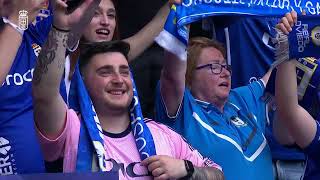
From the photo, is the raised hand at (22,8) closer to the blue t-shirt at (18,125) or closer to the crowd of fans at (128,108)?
the crowd of fans at (128,108)

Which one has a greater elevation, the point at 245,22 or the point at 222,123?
the point at 245,22

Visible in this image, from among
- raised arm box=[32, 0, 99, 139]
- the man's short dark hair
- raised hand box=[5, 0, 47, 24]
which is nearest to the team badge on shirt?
the man's short dark hair

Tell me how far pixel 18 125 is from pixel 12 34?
1.37 feet

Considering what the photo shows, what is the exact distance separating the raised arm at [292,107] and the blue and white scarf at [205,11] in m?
0.20

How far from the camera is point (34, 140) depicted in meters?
2.79

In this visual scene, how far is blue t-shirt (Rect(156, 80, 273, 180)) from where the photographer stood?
3396mm

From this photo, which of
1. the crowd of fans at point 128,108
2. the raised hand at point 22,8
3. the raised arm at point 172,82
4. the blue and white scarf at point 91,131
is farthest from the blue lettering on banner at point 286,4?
the raised hand at point 22,8

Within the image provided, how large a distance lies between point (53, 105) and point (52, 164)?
1.03 feet

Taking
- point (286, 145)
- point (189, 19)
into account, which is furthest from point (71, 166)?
point (286, 145)

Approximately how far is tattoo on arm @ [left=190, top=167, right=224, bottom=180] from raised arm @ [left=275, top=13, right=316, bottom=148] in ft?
1.44

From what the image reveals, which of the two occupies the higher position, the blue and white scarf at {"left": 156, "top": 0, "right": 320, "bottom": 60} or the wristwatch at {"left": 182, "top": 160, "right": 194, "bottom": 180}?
the blue and white scarf at {"left": 156, "top": 0, "right": 320, "bottom": 60}

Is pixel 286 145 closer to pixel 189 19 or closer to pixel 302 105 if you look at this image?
pixel 302 105

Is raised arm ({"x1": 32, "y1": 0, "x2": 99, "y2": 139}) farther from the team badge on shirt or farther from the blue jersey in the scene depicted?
the blue jersey

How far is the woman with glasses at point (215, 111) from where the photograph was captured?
3391 mm
